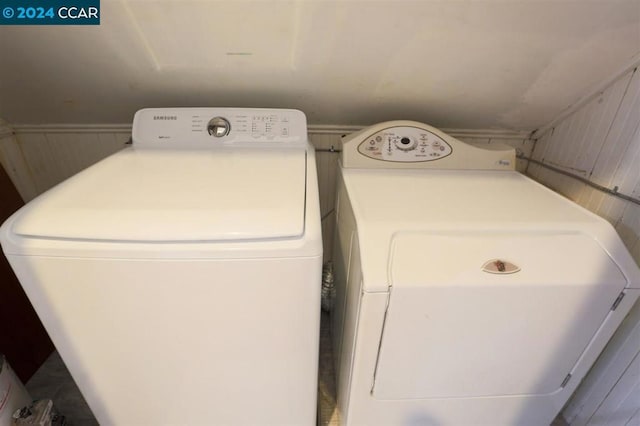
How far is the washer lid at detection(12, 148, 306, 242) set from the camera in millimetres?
637

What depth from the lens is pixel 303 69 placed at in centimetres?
104

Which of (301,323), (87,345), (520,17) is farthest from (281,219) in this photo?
(520,17)

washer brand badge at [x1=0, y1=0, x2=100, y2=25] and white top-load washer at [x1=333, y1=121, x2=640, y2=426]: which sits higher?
washer brand badge at [x1=0, y1=0, x2=100, y2=25]

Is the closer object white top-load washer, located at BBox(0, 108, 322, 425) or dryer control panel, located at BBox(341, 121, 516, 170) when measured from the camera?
white top-load washer, located at BBox(0, 108, 322, 425)

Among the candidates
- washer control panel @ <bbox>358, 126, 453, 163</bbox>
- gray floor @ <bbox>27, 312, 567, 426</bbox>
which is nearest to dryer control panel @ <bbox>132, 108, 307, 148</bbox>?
washer control panel @ <bbox>358, 126, 453, 163</bbox>

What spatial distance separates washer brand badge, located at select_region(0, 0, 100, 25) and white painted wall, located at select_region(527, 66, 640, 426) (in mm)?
1705

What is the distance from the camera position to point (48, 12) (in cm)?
84

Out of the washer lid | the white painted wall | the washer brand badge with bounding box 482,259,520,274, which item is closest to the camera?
the washer lid

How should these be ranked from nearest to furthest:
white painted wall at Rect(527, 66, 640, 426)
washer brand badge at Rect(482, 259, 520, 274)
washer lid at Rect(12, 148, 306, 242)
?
1. washer lid at Rect(12, 148, 306, 242)
2. washer brand badge at Rect(482, 259, 520, 274)
3. white painted wall at Rect(527, 66, 640, 426)

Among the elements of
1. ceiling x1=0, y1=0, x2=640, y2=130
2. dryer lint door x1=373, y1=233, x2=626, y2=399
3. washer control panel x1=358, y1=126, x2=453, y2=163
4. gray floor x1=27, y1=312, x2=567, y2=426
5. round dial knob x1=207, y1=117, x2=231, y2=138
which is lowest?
gray floor x1=27, y1=312, x2=567, y2=426

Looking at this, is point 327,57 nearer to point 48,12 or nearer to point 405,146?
point 405,146

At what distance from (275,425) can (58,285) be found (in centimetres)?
75

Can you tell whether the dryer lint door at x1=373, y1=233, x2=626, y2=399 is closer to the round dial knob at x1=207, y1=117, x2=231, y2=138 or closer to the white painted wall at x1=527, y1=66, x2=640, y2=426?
the white painted wall at x1=527, y1=66, x2=640, y2=426

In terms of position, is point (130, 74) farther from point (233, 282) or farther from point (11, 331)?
point (11, 331)
